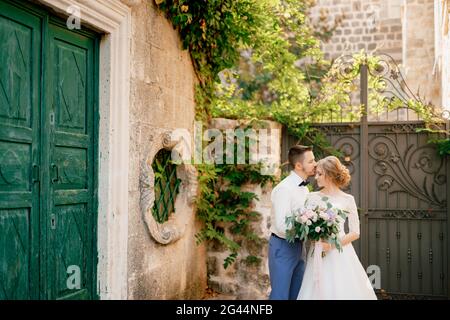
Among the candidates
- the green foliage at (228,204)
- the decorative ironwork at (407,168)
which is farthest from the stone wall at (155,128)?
the decorative ironwork at (407,168)

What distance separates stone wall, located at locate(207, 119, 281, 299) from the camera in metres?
6.37

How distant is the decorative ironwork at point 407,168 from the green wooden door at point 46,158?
12.0ft

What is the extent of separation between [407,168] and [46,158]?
4364 mm

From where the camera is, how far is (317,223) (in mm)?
4121

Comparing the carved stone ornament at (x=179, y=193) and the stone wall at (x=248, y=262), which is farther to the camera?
the stone wall at (x=248, y=262)

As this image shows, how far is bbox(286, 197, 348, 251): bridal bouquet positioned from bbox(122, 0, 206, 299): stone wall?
1.43m

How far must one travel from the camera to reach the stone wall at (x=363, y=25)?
44.7 feet

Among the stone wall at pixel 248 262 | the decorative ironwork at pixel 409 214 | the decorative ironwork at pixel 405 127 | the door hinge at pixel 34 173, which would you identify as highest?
the decorative ironwork at pixel 405 127

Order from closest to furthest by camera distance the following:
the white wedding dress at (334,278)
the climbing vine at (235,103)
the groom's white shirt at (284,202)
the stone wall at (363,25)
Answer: the white wedding dress at (334,278)
the groom's white shirt at (284,202)
the climbing vine at (235,103)
the stone wall at (363,25)

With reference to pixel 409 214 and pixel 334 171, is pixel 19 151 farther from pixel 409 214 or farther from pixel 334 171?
pixel 409 214

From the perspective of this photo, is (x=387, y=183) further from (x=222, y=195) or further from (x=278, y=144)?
(x=222, y=195)

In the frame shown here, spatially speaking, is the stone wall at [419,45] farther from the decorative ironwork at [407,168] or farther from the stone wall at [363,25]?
the decorative ironwork at [407,168]
